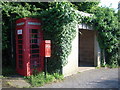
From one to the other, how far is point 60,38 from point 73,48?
1282 mm

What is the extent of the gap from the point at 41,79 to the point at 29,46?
164cm

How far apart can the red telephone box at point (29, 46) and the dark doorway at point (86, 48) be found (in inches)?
175

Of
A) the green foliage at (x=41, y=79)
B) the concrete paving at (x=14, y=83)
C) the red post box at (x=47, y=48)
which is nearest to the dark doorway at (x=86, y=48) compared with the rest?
the green foliage at (x=41, y=79)

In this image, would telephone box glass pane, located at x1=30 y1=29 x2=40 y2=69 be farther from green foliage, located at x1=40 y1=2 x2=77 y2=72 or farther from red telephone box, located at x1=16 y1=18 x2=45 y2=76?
green foliage, located at x1=40 y1=2 x2=77 y2=72

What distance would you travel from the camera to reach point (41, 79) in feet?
20.4

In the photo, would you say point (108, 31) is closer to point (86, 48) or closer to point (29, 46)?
point (86, 48)

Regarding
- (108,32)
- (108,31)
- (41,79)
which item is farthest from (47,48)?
(108,31)

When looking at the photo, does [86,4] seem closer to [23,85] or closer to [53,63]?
[53,63]

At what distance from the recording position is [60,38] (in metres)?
6.72

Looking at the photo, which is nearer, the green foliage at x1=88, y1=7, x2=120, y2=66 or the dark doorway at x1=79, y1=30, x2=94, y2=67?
the green foliage at x1=88, y1=7, x2=120, y2=66

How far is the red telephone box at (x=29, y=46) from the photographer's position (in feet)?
22.0

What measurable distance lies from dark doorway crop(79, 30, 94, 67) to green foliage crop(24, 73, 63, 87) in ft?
14.3

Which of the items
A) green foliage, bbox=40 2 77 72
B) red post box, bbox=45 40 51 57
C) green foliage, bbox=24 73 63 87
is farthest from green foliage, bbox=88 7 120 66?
green foliage, bbox=24 73 63 87

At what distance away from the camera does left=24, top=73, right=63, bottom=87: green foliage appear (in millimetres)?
5969
